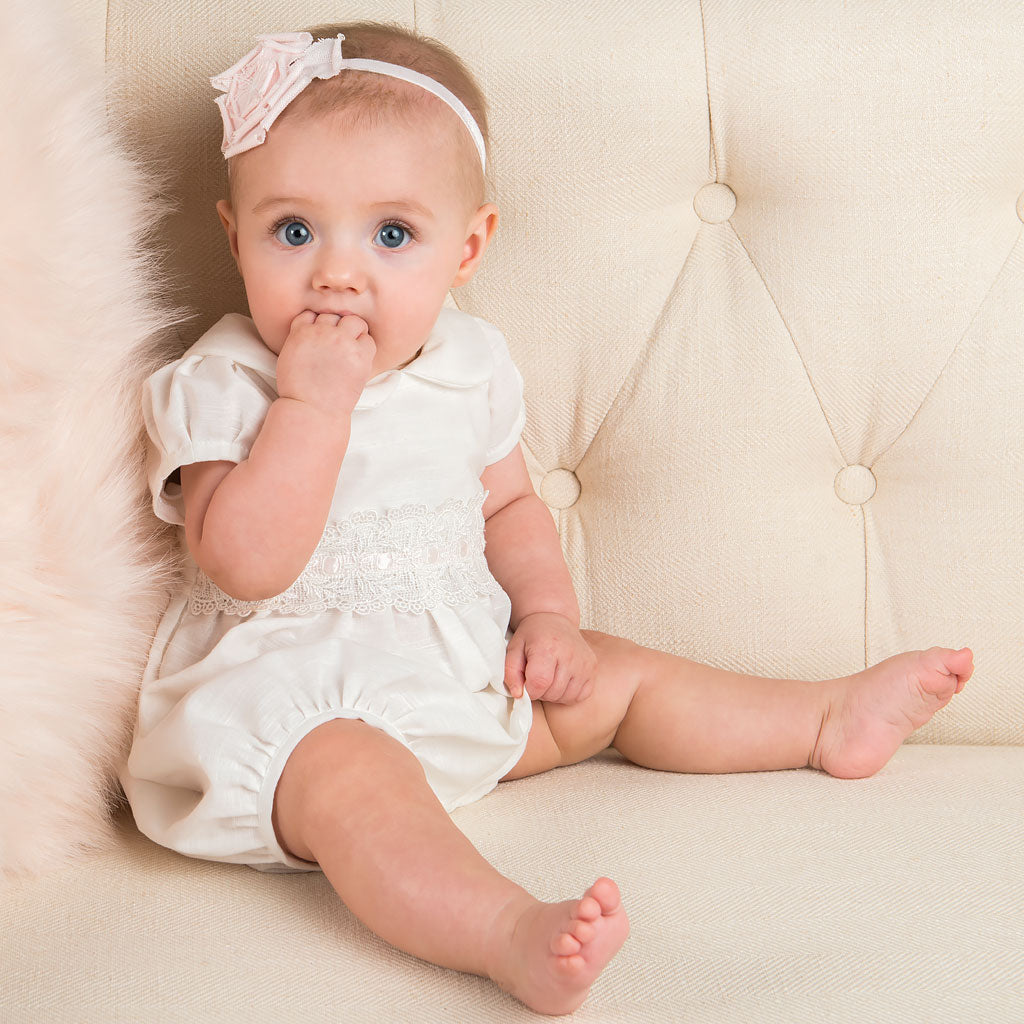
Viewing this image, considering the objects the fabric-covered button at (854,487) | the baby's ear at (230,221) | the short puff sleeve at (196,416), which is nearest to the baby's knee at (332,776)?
the short puff sleeve at (196,416)

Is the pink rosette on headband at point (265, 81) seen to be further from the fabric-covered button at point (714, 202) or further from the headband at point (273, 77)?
the fabric-covered button at point (714, 202)

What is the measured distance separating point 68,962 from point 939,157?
41.8 inches

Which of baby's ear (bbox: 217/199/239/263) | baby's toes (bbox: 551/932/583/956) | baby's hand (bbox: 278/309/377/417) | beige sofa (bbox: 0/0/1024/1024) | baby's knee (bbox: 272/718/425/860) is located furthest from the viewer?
beige sofa (bbox: 0/0/1024/1024)

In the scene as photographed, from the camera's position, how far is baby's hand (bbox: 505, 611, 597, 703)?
105 centimetres

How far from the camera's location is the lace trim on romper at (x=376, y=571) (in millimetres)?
1005

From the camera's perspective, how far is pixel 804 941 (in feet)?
2.53

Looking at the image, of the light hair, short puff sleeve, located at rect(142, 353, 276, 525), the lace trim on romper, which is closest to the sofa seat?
the lace trim on romper

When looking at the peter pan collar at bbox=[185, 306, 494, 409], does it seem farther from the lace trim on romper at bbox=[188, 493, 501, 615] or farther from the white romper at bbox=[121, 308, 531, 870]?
the lace trim on romper at bbox=[188, 493, 501, 615]

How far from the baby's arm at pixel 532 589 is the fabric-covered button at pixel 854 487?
0.31m

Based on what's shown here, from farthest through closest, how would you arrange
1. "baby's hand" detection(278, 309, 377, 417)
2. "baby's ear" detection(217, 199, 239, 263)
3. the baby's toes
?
"baby's ear" detection(217, 199, 239, 263) → "baby's hand" detection(278, 309, 377, 417) → the baby's toes

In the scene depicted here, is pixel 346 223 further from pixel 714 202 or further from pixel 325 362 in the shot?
pixel 714 202

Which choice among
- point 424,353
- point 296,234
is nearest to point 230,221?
point 296,234

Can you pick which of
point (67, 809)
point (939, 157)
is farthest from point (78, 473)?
point (939, 157)

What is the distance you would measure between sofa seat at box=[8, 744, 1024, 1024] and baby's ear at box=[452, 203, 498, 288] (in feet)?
1.64
